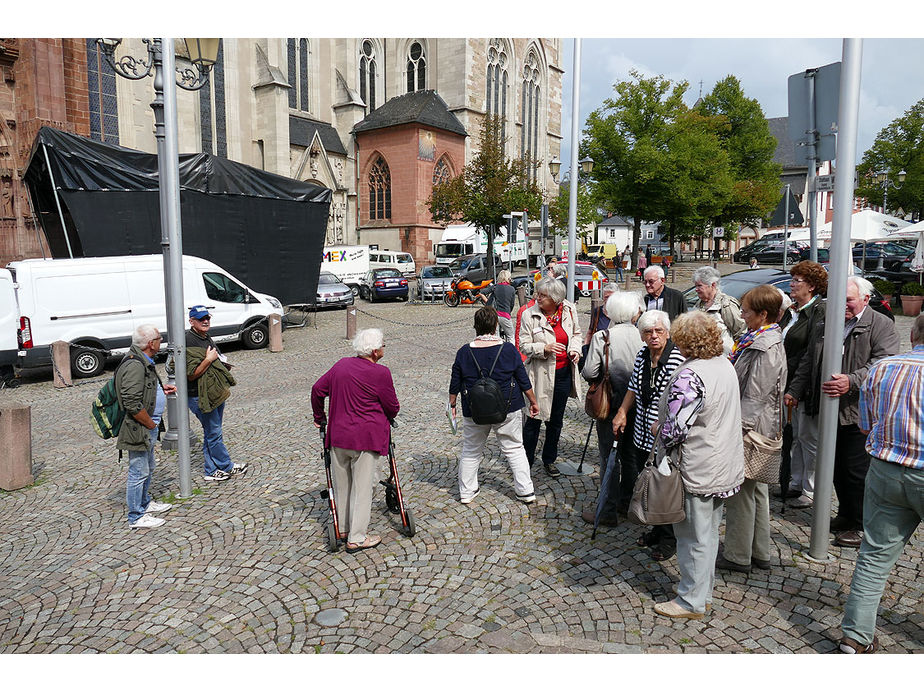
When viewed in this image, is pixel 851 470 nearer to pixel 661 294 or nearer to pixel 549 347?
pixel 549 347

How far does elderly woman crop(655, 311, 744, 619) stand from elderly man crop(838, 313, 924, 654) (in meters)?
0.63

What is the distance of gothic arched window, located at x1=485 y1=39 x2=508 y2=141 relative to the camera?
46562 millimetres

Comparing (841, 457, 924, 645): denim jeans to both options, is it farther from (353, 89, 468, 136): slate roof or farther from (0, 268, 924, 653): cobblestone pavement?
(353, 89, 468, 136): slate roof

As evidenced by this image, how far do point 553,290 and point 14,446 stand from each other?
5.19 metres

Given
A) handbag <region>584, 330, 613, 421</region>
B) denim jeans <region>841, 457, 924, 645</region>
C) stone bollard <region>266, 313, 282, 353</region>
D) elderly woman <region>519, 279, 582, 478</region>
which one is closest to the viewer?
denim jeans <region>841, 457, 924, 645</region>

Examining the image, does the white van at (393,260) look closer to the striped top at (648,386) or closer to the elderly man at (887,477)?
the striped top at (648,386)

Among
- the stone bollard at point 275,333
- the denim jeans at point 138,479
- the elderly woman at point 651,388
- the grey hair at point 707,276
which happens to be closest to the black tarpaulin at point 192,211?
the stone bollard at point 275,333

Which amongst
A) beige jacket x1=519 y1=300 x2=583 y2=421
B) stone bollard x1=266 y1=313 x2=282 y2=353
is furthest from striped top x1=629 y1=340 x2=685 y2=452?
stone bollard x1=266 y1=313 x2=282 y2=353

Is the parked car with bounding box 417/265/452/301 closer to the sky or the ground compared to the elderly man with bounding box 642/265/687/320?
closer to the ground

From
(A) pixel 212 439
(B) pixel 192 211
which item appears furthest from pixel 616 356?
(B) pixel 192 211

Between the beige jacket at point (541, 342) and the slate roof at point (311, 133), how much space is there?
1450 inches

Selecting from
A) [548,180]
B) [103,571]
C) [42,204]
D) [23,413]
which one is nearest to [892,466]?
[103,571]

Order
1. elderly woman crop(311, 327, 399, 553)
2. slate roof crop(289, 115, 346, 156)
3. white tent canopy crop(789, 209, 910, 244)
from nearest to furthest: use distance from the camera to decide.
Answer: elderly woman crop(311, 327, 399, 553)
white tent canopy crop(789, 209, 910, 244)
slate roof crop(289, 115, 346, 156)

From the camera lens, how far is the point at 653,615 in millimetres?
3742
